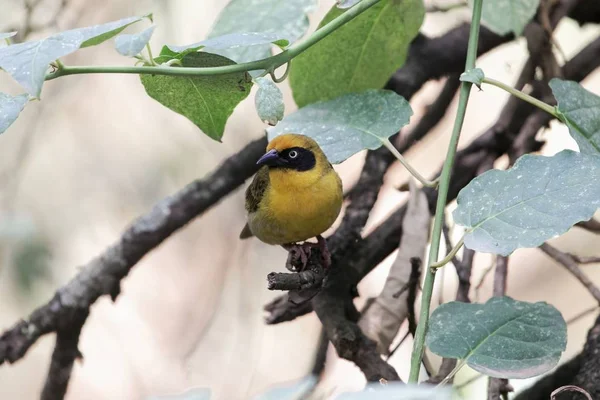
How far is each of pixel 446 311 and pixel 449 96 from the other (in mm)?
1547

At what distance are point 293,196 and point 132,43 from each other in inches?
43.9

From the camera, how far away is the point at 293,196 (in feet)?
7.04

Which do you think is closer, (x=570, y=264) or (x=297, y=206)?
(x=570, y=264)

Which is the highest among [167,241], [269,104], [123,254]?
[269,104]

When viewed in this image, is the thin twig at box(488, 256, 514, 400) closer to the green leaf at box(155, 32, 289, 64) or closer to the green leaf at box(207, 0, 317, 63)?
the green leaf at box(207, 0, 317, 63)

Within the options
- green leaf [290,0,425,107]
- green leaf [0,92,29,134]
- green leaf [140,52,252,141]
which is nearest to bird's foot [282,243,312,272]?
green leaf [290,0,425,107]

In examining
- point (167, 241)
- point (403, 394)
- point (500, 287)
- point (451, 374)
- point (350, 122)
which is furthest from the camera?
point (167, 241)

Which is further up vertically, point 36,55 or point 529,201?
point 36,55

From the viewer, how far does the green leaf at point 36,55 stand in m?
0.97

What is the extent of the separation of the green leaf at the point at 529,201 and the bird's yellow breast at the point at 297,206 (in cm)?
87

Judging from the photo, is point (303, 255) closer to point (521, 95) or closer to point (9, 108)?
point (521, 95)

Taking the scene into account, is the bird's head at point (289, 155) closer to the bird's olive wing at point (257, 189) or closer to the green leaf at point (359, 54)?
the bird's olive wing at point (257, 189)

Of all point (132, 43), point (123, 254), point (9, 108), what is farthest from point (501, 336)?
point (123, 254)

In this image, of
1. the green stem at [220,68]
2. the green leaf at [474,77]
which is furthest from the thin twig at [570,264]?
the green stem at [220,68]
